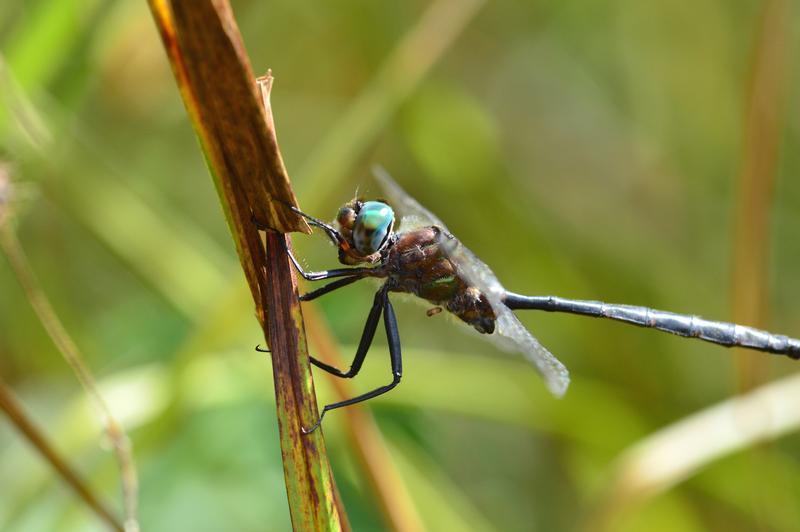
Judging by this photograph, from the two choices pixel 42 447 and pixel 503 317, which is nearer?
pixel 42 447

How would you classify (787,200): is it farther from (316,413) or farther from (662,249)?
(316,413)

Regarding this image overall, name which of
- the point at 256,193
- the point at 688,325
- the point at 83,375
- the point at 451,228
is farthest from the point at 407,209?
the point at 451,228

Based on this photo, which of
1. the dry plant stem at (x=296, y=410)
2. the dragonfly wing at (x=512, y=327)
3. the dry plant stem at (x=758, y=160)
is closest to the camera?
the dry plant stem at (x=296, y=410)

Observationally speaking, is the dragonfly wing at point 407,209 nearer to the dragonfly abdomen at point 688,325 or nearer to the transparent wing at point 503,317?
the transparent wing at point 503,317

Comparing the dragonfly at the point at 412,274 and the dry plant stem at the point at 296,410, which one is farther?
the dragonfly at the point at 412,274

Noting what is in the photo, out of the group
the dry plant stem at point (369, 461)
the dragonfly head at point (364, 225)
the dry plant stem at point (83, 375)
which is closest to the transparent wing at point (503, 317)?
the dragonfly head at point (364, 225)

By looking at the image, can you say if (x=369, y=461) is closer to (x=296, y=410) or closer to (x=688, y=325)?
(x=296, y=410)

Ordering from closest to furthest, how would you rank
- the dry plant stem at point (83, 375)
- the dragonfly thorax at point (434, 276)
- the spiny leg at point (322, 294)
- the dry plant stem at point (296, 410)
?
the dry plant stem at point (296, 410) < the dry plant stem at point (83, 375) < the spiny leg at point (322, 294) < the dragonfly thorax at point (434, 276)

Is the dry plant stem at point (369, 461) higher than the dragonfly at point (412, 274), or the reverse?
the dragonfly at point (412, 274)
